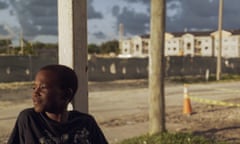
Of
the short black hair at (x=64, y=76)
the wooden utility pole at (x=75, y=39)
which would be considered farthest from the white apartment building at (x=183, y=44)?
the short black hair at (x=64, y=76)

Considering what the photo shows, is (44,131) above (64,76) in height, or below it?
below

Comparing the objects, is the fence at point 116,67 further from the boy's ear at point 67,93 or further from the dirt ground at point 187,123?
the boy's ear at point 67,93

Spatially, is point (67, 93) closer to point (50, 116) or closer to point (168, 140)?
point (50, 116)

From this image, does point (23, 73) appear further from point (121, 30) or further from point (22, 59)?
point (121, 30)

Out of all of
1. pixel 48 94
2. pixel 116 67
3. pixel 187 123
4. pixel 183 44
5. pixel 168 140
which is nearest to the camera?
pixel 48 94

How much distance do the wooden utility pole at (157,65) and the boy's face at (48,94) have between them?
605cm

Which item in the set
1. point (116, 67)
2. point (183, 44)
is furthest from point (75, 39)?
point (183, 44)

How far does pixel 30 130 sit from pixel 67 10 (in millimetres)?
1404

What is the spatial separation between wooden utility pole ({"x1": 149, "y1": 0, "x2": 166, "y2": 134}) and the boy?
5983 millimetres

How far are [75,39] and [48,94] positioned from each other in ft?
4.09

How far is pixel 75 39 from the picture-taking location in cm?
361

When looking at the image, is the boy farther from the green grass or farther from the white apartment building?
the white apartment building

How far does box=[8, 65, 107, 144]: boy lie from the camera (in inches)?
94.8

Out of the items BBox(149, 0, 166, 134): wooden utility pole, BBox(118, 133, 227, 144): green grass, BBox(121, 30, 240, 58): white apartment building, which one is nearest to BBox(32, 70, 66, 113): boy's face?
BBox(118, 133, 227, 144): green grass
